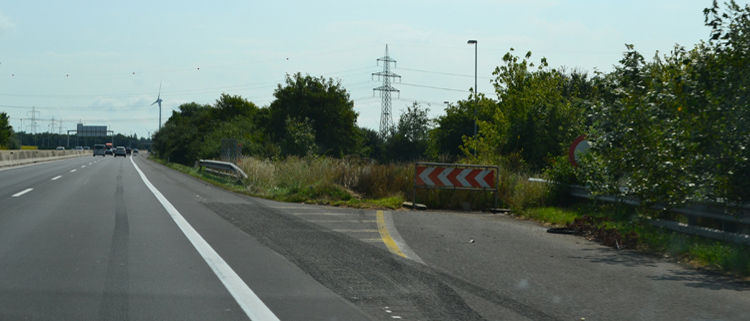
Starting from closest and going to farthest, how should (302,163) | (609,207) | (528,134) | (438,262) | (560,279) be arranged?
1. (560,279)
2. (438,262)
3. (609,207)
4. (302,163)
5. (528,134)

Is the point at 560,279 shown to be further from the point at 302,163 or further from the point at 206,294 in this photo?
the point at 302,163

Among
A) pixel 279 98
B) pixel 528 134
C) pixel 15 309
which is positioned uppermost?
pixel 279 98

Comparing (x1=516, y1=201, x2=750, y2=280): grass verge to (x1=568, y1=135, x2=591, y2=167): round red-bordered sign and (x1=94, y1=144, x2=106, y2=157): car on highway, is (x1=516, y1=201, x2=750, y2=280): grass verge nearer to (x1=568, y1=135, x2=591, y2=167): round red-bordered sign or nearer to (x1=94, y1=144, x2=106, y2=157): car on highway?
(x1=568, y1=135, x2=591, y2=167): round red-bordered sign

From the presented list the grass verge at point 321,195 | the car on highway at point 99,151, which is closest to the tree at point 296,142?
the grass verge at point 321,195

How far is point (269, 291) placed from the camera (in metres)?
5.94

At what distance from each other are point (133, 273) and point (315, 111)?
5111cm

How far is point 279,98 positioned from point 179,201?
43378 millimetres

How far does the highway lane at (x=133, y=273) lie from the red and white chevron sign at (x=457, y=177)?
20.7 ft

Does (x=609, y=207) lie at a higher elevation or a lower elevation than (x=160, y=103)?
lower

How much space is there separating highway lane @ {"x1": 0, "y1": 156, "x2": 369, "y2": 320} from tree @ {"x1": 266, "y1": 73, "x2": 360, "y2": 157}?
45.9m

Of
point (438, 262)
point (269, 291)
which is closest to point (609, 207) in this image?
point (438, 262)

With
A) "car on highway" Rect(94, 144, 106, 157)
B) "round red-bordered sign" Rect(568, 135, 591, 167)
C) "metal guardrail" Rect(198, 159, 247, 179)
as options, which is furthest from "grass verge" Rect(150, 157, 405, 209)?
"car on highway" Rect(94, 144, 106, 157)

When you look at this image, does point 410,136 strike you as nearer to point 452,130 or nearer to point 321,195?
point 452,130

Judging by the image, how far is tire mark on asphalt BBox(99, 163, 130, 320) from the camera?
505cm
